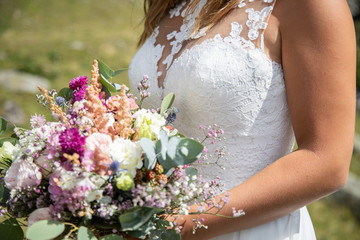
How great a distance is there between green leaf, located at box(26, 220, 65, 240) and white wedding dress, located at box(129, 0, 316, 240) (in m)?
0.87

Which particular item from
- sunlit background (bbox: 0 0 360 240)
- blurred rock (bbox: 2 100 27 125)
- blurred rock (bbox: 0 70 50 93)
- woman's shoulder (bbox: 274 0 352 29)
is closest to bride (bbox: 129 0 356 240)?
woman's shoulder (bbox: 274 0 352 29)

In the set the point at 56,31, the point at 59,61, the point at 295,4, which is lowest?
the point at 295,4

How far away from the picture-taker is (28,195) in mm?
1379

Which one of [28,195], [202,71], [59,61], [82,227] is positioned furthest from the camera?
[59,61]

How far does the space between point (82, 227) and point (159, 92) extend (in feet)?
3.16

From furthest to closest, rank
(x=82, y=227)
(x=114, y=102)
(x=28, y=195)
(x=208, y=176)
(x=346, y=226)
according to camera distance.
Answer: (x=346, y=226) < (x=208, y=176) < (x=114, y=102) < (x=28, y=195) < (x=82, y=227)

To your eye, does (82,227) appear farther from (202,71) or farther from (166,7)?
(166,7)

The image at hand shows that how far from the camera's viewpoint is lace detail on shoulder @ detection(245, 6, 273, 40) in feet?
5.69

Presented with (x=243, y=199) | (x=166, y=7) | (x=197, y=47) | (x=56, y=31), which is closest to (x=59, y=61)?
(x=56, y=31)

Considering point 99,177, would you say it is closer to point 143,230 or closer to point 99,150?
point 99,150

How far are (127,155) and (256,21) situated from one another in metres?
0.90

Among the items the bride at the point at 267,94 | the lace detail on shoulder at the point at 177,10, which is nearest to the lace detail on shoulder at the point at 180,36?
the bride at the point at 267,94

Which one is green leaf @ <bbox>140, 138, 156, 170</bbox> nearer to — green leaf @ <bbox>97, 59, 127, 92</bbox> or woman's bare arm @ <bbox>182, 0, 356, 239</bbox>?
woman's bare arm @ <bbox>182, 0, 356, 239</bbox>

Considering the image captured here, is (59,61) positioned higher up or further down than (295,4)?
higher up
